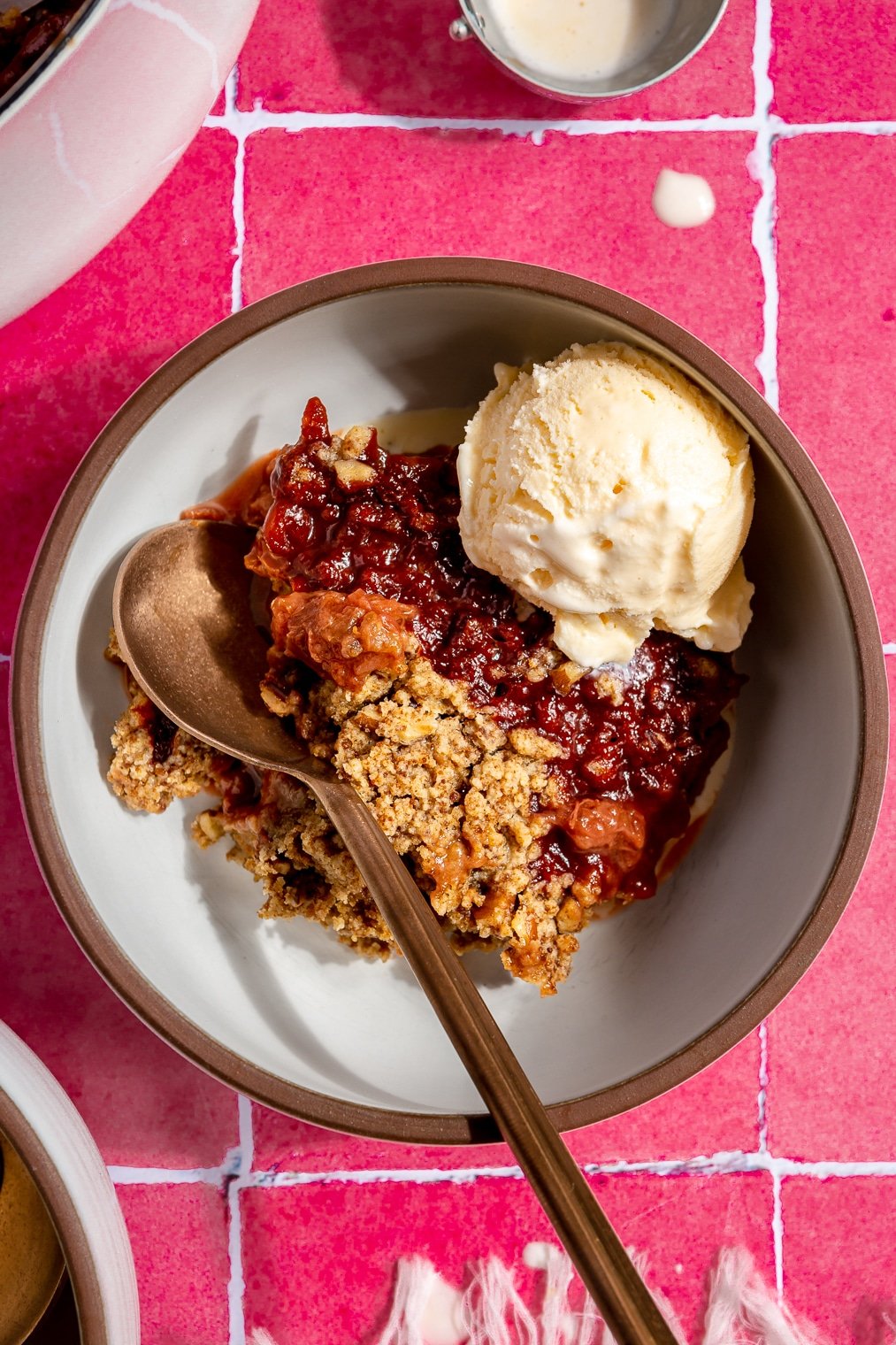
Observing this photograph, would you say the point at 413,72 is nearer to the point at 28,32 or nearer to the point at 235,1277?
the point at 28,32

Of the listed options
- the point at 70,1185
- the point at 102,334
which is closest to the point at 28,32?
the point at 102,334

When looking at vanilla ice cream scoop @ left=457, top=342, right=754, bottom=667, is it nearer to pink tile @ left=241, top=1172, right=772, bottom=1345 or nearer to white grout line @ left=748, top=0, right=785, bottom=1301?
white grout line @ left=748, top=0, right=785, bottom=1301

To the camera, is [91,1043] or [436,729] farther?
[91,1043]

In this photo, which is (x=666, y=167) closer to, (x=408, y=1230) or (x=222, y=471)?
(x=222, y=471)

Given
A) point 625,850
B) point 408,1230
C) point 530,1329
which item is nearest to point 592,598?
point 625,850

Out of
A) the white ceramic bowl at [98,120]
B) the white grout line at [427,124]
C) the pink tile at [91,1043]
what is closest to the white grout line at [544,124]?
the white grout line at [427,124]
